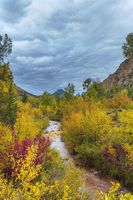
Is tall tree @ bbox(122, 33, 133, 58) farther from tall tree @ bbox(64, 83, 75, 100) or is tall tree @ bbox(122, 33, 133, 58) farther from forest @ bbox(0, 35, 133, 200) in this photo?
forest @ bbox(0, 35, 133, 200)

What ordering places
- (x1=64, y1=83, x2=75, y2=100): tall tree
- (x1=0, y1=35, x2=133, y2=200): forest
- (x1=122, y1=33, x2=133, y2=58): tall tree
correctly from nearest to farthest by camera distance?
(x1=0, y1=35, x2=133, y2=200): forest < (x1=64, y1=83, x2=75, y2=100): tall tree < (x1=122, y1=33, x2=133, y2=58): tall tree

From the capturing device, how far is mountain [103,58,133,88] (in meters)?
127

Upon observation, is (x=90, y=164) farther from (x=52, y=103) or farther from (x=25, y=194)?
(x=52, y=103)

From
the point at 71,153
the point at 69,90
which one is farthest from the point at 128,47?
the point at 71,153

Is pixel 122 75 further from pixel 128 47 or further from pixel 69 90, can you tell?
pixel 69 90

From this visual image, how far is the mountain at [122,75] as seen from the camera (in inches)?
5005

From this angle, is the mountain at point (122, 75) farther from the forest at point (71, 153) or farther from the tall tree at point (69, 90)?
the forest at point (71, 153)

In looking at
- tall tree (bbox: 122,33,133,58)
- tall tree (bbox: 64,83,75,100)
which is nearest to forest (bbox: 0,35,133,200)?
tall tree (bbox: 64,83,75,100)

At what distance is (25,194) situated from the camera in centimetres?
751

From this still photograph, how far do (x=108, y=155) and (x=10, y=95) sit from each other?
53.0 ft

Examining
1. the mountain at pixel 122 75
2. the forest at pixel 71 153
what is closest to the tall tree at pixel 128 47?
the mountain at pixel 122 75

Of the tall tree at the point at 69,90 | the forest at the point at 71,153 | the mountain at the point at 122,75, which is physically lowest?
the forest at the point at 71,153

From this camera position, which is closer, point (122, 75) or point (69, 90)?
point (69, 90)

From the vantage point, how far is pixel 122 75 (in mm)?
133625
